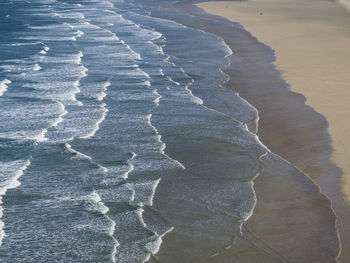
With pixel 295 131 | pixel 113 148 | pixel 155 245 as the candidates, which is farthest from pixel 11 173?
pixel 295 131

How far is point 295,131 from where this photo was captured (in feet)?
44.3

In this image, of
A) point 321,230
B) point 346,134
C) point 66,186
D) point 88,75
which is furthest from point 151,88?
point 321,230

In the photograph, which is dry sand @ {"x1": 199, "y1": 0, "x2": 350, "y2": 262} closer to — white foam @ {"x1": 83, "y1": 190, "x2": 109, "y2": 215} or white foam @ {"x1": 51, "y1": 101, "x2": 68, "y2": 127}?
white foam @ {"x1": 83, "y1": 190, "x2": 109, "y2": 215}

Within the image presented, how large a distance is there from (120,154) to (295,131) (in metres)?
3.78

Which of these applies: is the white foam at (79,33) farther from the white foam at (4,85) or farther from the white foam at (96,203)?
the white foam at (96,203)

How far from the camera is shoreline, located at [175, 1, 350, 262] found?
Answer: 10337 millimetres

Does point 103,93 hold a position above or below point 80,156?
below

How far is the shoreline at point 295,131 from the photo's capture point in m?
10.3

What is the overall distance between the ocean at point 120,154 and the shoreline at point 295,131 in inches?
15.3

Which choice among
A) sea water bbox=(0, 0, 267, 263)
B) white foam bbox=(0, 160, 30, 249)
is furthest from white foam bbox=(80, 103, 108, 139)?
white foam bbox=(0, 160, 30, 249)

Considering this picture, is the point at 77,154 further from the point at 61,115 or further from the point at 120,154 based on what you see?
the point at 61,115

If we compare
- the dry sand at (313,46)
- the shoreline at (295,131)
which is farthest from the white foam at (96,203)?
the dry sand at (313,46)

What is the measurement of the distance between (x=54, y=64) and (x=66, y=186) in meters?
11.3

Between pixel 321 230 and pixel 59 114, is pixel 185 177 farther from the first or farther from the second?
pixel 59 114
